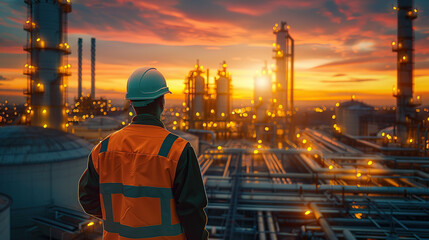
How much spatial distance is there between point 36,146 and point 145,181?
11948 mm

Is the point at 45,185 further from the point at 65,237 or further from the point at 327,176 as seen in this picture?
the point at 327,176

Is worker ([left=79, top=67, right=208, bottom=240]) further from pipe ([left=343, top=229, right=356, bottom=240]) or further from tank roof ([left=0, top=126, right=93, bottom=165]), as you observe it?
tank roof ([left=0, top=126, right=93, bottom=165])

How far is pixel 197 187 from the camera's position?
2.00 metres

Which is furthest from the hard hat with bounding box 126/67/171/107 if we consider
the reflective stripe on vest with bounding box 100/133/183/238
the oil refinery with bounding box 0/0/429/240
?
the oil refinery with bounding box 0/0/429/240

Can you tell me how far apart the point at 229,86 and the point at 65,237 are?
29.3 meters

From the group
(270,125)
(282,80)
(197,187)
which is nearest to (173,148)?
(197,187)

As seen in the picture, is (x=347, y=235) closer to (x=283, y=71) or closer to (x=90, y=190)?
(x=90, y=190)

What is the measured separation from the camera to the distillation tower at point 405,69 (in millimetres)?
24188

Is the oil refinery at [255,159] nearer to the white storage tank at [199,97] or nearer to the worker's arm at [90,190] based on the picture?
the white storage tank at [199,97]

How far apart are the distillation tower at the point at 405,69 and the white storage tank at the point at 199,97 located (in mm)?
19588

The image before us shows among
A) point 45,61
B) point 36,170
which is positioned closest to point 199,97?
point 45,61

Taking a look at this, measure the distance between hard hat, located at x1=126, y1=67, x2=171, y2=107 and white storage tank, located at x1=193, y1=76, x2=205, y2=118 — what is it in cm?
3340

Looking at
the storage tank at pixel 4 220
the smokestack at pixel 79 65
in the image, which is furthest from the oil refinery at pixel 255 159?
the smokestack at pixel 79 65

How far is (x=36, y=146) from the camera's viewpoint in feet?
39.2
